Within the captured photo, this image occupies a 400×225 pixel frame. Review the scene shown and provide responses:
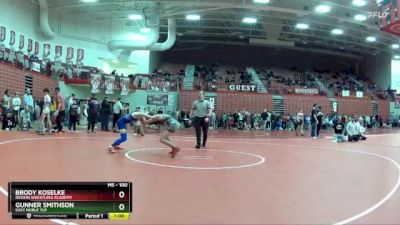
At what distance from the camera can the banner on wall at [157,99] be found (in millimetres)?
31688

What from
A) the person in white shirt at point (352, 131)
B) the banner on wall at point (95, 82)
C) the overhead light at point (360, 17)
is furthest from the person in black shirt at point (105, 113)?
the overhead light at point (360, 17)

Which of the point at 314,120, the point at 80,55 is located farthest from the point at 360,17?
the point at 80,55

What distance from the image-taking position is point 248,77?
39812 mm

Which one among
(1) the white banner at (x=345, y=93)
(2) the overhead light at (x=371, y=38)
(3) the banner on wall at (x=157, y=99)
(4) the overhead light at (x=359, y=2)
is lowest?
(3) the banner on wall at (x=157, y=99)

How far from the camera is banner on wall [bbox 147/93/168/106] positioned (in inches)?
1248

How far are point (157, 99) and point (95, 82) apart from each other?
5307 millimetres

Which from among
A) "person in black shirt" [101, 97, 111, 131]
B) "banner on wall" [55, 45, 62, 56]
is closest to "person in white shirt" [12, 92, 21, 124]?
"person in black shirt" [101, 97, 111, 131]

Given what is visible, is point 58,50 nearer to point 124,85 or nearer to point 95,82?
point 95,82

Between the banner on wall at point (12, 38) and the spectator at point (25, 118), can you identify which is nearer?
the spectator at point (25, 118)

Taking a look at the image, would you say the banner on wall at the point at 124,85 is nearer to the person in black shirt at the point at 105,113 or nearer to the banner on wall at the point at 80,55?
the banner on wall at the point at 80,55
